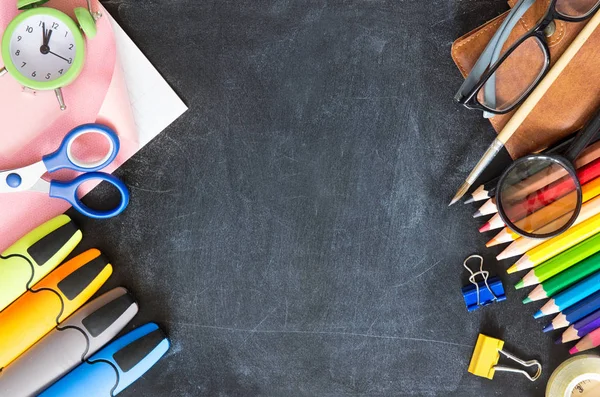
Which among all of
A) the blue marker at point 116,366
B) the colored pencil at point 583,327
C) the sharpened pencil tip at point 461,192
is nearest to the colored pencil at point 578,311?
the colored pencil at point 583,327

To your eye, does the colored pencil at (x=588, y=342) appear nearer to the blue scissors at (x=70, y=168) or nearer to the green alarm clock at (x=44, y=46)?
the blue scissors at (x=70, y=168)

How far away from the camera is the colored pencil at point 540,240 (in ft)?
2.50

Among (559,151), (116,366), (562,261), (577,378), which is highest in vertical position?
(559,151)

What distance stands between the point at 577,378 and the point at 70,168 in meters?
0.75

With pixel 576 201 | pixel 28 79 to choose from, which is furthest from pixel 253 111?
pixel 576 201

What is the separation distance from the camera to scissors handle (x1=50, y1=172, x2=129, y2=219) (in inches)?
30.2

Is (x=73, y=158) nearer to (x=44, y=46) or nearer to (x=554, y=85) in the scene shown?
(x=44, y=46)

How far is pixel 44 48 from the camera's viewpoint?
729 mm

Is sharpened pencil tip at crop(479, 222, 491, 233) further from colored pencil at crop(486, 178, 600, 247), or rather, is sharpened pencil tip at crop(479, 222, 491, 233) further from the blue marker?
the blue marker

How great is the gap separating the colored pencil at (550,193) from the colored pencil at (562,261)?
8 cm

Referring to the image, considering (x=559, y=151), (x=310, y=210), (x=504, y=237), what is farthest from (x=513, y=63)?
(x=310, y=210)

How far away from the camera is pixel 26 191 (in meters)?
0.80

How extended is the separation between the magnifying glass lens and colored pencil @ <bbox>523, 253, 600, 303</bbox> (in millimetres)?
84

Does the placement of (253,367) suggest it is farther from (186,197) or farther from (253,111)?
(253,111)
